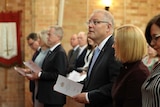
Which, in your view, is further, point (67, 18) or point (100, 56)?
point (67, 18)

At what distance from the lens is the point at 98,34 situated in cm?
295

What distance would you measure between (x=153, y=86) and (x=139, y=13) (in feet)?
20.6

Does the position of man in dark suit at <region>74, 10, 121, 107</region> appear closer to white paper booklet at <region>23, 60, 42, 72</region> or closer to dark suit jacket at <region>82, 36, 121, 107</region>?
dark suit jacket at <region>82, 36, 121, 107</region>

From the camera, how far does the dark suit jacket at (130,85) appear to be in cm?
230

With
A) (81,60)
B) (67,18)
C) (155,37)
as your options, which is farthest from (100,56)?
(67,18)

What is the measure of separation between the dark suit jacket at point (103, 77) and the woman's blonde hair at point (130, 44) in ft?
1.17

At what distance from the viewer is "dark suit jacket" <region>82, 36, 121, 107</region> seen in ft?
9.07

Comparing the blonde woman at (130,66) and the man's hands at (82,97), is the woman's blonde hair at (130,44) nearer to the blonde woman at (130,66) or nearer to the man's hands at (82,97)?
the blonde woman at (130,66)

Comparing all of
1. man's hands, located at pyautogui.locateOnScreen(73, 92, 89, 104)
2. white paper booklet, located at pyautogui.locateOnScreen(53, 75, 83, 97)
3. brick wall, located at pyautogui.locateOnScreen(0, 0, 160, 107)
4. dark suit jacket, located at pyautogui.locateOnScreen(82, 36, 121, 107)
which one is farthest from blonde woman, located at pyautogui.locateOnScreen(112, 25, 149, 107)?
brick wall, located at pyautogui.locateOnScreen(0, 0, 160, 107)

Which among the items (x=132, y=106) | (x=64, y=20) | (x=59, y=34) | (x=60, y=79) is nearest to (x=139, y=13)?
(x=64, y=20)

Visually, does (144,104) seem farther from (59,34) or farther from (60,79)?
(59,34)

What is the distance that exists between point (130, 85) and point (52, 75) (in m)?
2.03

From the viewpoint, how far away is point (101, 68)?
2822mm

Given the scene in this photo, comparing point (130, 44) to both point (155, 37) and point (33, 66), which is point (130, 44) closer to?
point (155, 37)
